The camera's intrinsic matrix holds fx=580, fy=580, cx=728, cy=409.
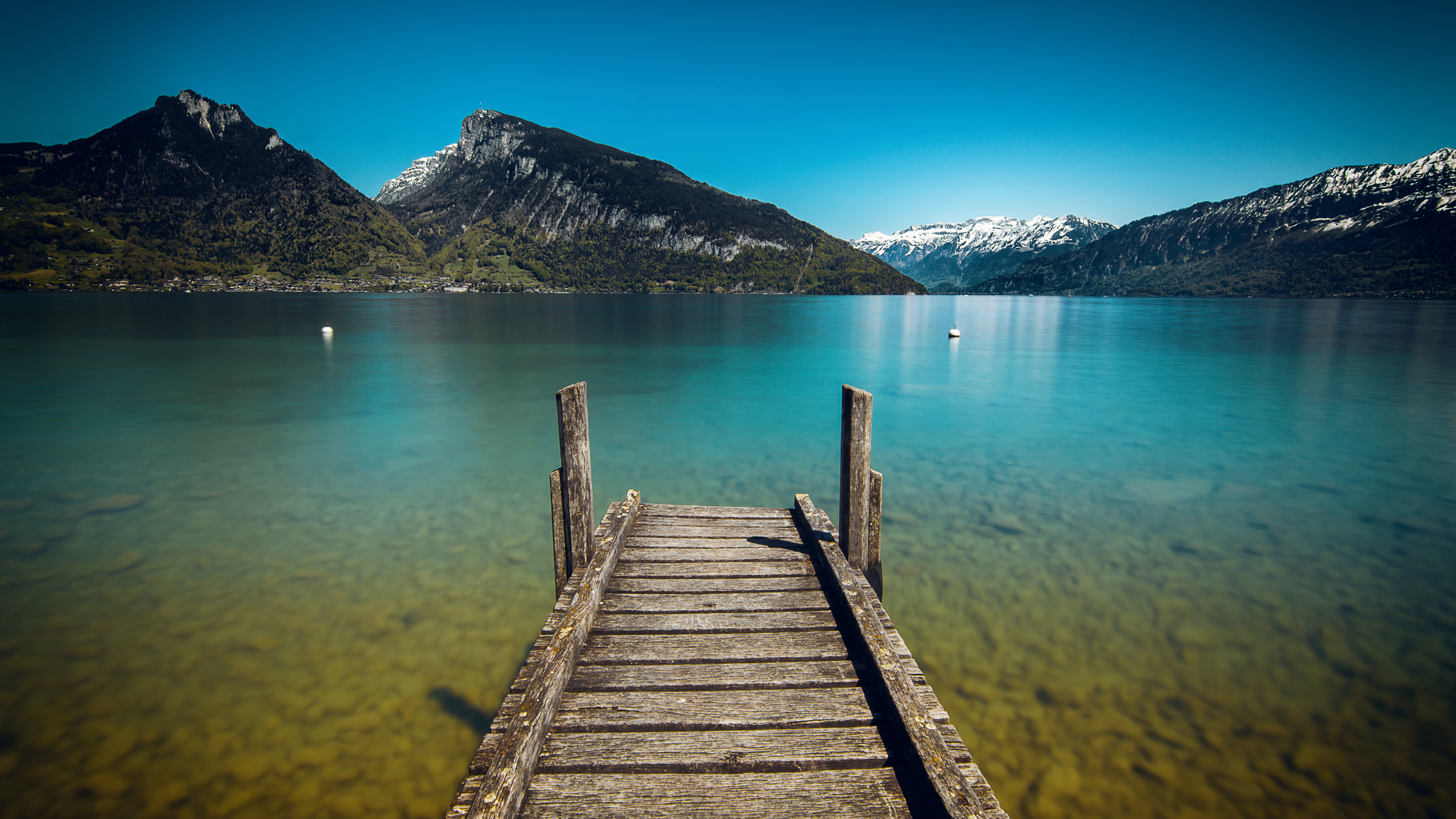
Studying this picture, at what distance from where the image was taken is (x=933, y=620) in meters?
7.63

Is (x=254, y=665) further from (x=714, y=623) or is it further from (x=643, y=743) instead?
(x=643, y=743)

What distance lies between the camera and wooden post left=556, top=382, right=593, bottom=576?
20.2ft

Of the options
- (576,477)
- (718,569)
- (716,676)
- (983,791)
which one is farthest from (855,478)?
(983,791)

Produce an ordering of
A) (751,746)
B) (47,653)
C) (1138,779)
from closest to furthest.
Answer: (751,746) → (1138,779) → (47,653)

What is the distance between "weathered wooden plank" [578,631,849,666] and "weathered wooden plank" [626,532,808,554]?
1.97 meters

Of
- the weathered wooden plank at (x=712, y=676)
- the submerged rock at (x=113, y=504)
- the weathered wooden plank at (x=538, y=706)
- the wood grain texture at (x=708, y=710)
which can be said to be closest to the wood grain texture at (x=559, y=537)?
the weathered wooden plank at (x=538, y=706)

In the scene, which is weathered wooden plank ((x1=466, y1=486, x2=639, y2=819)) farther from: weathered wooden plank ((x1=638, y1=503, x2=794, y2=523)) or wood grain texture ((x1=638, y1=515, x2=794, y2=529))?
weathered wooden plank ((x1=638, y1=503, x2=794, y2=523))

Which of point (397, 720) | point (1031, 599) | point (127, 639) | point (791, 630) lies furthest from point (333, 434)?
point (1031, 599)

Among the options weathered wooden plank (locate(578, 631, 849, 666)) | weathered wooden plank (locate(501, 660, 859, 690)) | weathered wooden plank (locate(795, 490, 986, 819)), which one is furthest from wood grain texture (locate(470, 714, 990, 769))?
weathered wooden plank (locate(578, 631, 849, 666))

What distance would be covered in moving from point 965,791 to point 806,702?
136 cm

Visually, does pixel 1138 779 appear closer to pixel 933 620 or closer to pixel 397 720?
pixel 933 620

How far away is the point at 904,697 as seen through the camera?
13.0 ft

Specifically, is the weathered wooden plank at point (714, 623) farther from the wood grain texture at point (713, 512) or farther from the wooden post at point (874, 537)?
the wood grain texture at point (713, 512)

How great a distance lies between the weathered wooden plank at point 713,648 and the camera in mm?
4871
